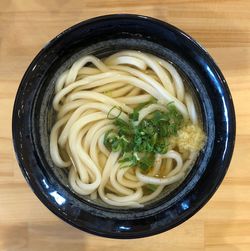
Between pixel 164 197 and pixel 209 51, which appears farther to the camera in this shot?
pixel 209 51

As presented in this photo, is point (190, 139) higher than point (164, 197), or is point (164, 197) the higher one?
point (190, 139)

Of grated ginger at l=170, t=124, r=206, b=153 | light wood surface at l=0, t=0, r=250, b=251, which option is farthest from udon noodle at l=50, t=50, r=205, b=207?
light wood surface at l=0, t=0, r=250, b=251

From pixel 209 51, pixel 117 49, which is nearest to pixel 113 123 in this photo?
pixel 117 49

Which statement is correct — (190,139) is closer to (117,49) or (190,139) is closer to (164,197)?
(164,197)

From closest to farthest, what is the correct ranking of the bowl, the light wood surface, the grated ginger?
the bowl < the grated ginger < the light wood surface

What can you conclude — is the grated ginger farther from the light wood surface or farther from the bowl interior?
the light wood surface

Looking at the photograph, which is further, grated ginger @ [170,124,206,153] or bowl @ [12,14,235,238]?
grated ginger @ [170,124,206,153]
